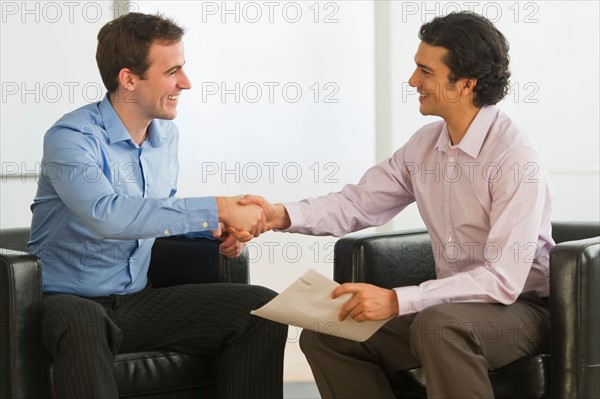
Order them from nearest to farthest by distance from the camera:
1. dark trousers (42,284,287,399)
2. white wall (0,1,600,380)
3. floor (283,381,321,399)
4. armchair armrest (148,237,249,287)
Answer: dark trousers (42,284,287,399) < armchair armrest (148,237,249,287) < floor (283,381,321,399) < white wall (0,1,600,380)

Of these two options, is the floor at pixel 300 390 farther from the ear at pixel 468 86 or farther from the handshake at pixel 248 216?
the ear at pixel 468 86

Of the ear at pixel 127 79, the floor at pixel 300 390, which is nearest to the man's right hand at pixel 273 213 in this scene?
the ear at pixel 127 79

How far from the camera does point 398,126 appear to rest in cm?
443

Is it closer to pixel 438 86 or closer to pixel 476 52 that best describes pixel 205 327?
pixel 438 86

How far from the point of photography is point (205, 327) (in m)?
2.64

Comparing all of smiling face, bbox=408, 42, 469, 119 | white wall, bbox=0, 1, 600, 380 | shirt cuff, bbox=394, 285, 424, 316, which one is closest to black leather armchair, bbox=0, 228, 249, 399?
shirt cuff, bbox=394, 285, 424, 316

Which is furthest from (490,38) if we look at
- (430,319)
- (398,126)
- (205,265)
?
(398,126)

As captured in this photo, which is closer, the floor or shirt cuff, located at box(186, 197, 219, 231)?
shirt cuff, located at box(186, 197, 219, 231)

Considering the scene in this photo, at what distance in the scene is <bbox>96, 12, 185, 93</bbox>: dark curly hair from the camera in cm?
279

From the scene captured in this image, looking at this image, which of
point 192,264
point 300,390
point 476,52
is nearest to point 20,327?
point 192,264

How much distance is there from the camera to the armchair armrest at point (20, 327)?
2387 millimetres

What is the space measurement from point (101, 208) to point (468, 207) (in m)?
0.98

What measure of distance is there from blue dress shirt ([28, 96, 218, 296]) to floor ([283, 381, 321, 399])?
124 cm

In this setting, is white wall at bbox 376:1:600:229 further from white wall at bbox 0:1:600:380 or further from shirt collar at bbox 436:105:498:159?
shirt collar at bbox 436:105:498:159
